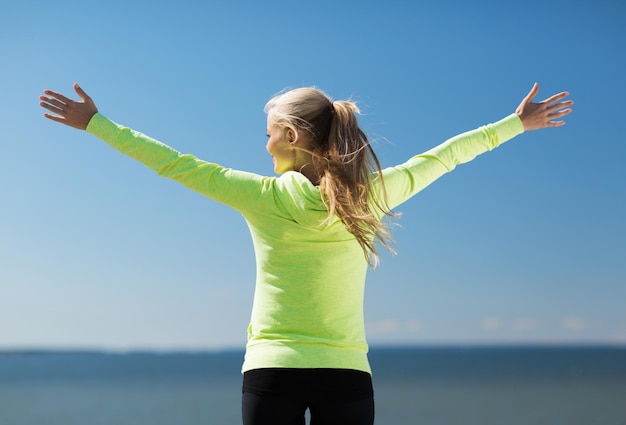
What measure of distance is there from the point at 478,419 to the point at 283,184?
78.6 ft

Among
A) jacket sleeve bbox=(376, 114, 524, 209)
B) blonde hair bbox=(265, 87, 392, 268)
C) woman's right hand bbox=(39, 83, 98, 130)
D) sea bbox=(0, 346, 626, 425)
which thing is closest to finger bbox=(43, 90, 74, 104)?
woman's right hand bbox=(39, 83, 98, 130)

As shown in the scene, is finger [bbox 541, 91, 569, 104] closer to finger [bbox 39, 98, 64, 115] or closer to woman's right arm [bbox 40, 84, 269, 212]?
woman's right arm [bbox 40, 84, 269, 212]

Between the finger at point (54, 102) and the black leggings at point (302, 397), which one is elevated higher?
the finger at point (54, 102)

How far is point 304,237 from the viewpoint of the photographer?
2.26 meters

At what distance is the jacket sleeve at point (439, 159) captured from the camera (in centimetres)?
244

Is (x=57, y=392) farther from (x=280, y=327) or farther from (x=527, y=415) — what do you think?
(x=280, y=327)

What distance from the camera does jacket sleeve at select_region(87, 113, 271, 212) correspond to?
2273mm

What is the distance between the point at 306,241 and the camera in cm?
227

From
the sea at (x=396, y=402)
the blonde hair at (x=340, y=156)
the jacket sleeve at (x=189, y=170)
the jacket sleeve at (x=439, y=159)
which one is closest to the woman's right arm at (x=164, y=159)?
the jacket sleeve at (x=189, y=170)

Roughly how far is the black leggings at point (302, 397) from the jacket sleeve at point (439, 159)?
→ 22.3 inches

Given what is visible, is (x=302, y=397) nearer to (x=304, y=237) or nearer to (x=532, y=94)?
(x=304, y=237)

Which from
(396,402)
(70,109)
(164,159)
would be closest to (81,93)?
(70,109)

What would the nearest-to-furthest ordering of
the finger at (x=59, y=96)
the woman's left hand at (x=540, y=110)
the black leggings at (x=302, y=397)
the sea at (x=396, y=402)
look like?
the black leggings at (x=302, y=397) < the finger at (x=59, y=96) < the woman's left hand at (x=540, y=110) < the sea at (x=396, y=402)

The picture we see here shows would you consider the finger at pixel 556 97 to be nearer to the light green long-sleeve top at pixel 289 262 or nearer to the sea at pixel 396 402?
the light green long-sleeve top at pixel 289 262
